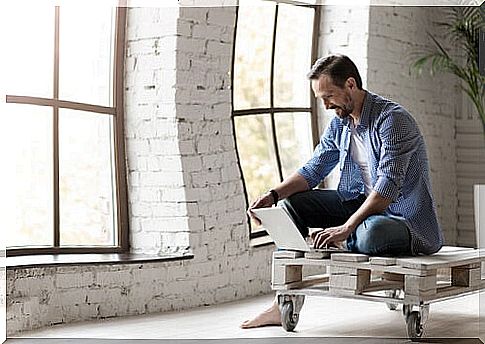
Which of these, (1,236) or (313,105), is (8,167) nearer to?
(1,236)

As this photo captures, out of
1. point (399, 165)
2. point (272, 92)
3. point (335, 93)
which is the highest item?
point (272, 92)

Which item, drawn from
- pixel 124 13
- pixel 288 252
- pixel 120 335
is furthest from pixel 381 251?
pixel 124 13

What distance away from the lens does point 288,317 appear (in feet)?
14.1

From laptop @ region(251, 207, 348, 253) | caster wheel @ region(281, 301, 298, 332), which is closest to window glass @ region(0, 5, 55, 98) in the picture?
laptop @ region(251, 207, 348, 253)

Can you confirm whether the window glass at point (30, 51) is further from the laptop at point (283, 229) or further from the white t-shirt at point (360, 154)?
the white t-shirt at point (360, 154)

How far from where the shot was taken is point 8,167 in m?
4.23

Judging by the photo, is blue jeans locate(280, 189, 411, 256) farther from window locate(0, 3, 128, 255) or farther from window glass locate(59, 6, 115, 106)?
window glass locate(59, 6, 115, 106)

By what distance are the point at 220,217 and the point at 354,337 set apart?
1.18 m

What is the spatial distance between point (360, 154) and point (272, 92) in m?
1.54

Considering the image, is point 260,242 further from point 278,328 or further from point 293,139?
point 278,328

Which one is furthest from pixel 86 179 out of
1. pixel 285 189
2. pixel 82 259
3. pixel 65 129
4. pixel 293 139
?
pixel 293 139

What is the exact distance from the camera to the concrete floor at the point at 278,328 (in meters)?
4.25

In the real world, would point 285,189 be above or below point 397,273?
above

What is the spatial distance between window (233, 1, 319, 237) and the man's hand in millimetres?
1495
